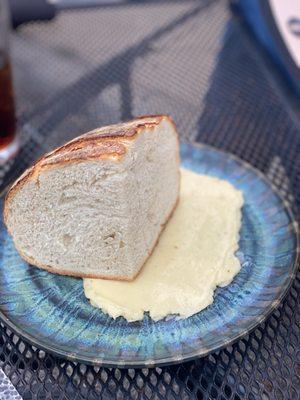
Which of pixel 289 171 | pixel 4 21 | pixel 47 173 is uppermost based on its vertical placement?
pixel 4 21

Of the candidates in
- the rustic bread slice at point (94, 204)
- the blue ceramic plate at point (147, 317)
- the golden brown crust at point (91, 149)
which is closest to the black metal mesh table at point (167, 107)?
the blue ceramic plate at point (147, 317)

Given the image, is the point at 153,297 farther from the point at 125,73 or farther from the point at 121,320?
the point at 125,73

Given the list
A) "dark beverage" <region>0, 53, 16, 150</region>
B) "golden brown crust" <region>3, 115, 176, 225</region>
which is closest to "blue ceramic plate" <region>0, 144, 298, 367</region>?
"golden brown crust" <region>3, 115, 176, 225</region>

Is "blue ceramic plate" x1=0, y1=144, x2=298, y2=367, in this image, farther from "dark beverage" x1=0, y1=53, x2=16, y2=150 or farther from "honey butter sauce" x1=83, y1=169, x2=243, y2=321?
"dark beverage" x1=0, y1=53, x2=16, y2=150

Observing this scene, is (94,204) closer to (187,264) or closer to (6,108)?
(187,264)

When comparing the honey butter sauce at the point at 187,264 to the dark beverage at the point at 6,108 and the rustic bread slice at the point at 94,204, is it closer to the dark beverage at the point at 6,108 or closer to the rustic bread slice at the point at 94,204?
the rustic bread slice at the point at 94,204

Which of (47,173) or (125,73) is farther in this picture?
(125,73)

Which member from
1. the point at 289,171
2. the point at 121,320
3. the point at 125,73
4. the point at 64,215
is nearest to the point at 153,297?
the point at 121,320
